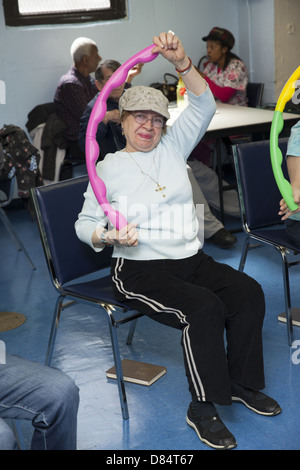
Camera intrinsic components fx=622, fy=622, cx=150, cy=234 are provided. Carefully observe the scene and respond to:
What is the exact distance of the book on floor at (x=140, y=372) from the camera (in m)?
2.60

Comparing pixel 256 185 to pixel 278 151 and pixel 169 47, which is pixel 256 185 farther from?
pixel 169 47

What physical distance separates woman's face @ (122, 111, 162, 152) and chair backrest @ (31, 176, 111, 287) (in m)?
0.31

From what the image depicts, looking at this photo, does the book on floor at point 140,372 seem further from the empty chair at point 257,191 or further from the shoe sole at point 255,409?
the empty chair at point 257,191

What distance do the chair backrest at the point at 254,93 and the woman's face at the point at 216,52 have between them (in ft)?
1.21

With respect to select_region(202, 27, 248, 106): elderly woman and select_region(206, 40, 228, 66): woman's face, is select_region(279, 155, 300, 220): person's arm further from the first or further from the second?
select_region(206, 40, 228, 66): woman's face

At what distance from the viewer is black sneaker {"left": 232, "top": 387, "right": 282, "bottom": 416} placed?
7.56ft

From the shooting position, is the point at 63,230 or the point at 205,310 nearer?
the point at 205,310

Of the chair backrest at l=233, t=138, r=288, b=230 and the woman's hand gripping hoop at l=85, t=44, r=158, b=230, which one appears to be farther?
the chair backrest at l=233, t=138, r=288, b=230

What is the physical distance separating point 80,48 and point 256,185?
2.81 meters

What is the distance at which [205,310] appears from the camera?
2.18 metres

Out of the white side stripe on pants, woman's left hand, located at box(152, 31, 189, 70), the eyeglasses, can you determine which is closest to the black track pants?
the white side stripe on pants

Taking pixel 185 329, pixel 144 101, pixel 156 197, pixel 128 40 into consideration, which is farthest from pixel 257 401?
pixel 128 40

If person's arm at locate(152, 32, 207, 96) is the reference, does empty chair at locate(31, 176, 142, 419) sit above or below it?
below
